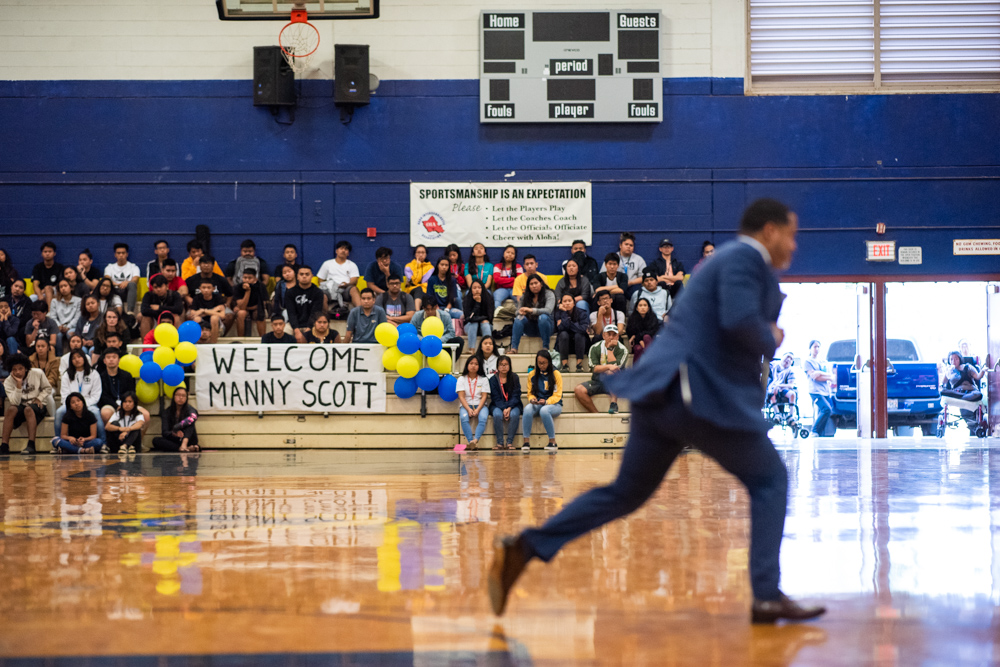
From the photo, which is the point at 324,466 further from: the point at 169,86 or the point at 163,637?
the point at 169,86

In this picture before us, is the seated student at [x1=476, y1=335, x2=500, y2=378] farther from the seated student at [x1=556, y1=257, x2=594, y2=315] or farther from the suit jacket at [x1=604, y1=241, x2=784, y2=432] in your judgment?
the suit jacket at [x1=604, y1=241, x2=784, y2=432]

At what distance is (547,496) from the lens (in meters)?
6.62

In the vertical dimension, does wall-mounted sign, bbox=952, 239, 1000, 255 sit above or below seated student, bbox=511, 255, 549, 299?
above

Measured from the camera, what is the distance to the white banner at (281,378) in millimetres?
11789

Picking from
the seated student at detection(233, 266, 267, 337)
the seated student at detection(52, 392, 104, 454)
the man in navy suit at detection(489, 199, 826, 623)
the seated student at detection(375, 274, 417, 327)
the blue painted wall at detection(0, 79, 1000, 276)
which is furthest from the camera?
the blue painted wall at detection(0, 79, 1000, 276)

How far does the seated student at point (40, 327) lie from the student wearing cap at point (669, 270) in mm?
8681

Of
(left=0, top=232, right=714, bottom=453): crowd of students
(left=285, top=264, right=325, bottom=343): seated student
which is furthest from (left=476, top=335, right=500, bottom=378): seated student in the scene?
(left=285, top=264, right=325, bottom=343): seated student

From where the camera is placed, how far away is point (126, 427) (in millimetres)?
11195

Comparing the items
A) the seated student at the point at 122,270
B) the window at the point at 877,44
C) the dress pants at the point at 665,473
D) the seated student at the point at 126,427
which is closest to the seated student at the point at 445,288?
the seated student at the point at 126,427

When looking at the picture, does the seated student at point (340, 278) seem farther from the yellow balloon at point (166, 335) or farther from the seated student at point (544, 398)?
the seated student at point (544, 398)

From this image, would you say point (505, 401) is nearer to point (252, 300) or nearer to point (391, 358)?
point (391, 358)

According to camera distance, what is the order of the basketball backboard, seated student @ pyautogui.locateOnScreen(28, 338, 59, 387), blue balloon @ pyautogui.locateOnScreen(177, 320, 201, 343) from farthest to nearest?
1. seated student @ pyautogui.locateOnScreen(28, 338, 59, 387)
2. blue balloon @ pyautogui.locateOnScreen(177, 320, 201, 343)
3. the basketball backboard

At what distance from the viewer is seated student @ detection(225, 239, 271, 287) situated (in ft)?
45.9

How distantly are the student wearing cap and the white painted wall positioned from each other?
9.84ft
